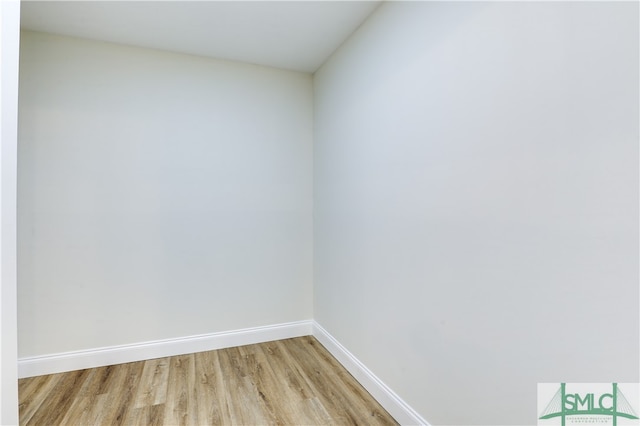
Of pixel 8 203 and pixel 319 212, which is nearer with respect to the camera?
pixel 8 203

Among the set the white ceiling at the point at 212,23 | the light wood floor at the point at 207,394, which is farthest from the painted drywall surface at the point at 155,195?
the light wood floor at the point at 207,394

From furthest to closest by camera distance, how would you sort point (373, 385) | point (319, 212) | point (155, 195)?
point (319, 212)
point (155, 195)
point (373, 385)

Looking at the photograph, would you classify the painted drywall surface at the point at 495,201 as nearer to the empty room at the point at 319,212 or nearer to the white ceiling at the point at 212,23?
the empty room at the point at 319,212

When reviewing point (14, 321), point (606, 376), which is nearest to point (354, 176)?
point (606, 376)

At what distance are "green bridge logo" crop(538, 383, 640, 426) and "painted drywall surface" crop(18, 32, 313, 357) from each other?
2213 mm

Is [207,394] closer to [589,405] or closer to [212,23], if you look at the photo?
[589,405]

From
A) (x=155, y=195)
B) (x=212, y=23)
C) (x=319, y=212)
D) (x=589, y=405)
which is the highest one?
(x=212, y=23)

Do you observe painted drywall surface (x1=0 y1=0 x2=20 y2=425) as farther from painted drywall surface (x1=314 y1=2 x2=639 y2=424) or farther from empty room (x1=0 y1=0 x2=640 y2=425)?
painted drywall surface (x1=314 y1=2 x2=639 y2=424)

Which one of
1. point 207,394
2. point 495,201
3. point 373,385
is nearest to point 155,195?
point 207,394

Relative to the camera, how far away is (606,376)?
96cm

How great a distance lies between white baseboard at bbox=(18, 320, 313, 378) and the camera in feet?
7.59

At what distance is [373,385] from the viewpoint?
6.77 ft

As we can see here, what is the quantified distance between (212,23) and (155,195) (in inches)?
55.0

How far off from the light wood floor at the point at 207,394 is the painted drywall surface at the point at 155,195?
0.30 m
